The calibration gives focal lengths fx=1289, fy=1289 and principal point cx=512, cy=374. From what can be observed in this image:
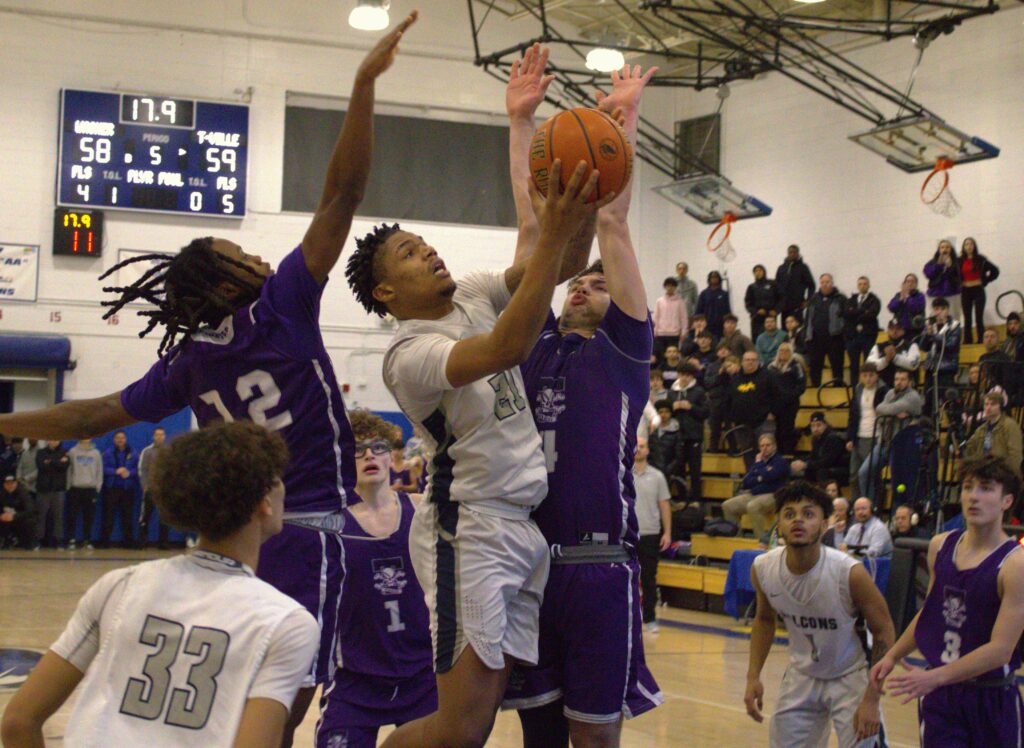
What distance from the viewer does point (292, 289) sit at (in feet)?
11.1

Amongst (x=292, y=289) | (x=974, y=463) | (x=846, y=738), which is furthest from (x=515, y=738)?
(x=292, y=289)

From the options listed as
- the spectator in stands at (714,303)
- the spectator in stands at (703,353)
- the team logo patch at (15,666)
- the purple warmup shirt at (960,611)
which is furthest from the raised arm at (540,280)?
the spectator in stands at (714,303)

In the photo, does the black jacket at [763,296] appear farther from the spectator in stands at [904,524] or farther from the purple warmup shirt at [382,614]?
the purple warmup shirt at [382,614]

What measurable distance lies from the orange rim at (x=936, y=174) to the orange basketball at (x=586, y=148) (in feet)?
48.5

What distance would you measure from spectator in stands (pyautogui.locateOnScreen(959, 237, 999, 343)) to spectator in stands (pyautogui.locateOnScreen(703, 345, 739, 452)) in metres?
3.06

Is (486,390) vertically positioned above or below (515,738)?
above

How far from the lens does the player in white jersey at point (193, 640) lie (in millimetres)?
2244

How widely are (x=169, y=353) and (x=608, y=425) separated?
132cm

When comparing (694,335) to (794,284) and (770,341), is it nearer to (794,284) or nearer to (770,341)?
(770,341)

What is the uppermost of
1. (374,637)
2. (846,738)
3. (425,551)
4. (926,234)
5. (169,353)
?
(926,234)

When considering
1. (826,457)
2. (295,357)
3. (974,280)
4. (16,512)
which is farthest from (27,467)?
(295,357)

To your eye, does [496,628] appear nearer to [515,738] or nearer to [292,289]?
[292,289]

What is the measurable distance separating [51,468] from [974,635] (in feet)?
51.8

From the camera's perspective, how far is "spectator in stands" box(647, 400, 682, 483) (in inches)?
Result: 634
